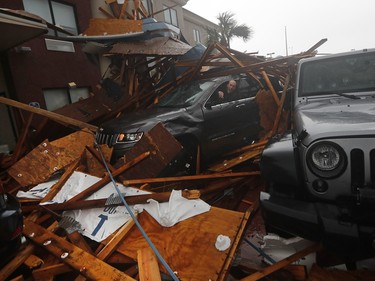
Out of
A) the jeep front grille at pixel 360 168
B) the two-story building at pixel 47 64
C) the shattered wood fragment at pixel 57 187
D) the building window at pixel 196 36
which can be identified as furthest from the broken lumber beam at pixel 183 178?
the building window at pixel 196 36

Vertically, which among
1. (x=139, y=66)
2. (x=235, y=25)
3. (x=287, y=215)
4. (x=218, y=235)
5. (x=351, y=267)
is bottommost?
(x=351, y=267)

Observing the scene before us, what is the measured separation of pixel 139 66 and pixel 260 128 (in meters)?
4.23

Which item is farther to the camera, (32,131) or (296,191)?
(32,131)

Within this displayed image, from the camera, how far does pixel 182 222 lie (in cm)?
252

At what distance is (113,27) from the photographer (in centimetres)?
682

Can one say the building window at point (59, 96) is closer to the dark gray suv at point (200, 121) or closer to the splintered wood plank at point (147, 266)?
the dark gray suv at point (200, 121)

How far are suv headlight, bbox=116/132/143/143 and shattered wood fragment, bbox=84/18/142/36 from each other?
3638 millimetres

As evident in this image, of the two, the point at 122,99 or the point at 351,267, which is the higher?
the point at 122,99

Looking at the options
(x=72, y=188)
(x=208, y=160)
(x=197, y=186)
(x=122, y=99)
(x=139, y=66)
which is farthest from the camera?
(x=139, y=66)

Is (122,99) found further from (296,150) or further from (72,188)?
(296,150)

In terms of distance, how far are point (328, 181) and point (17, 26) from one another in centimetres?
654

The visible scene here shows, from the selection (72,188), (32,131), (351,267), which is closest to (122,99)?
(32,131)

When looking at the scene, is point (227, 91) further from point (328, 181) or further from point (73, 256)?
point (73, 256)

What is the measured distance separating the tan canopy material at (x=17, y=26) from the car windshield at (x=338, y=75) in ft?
18.1
